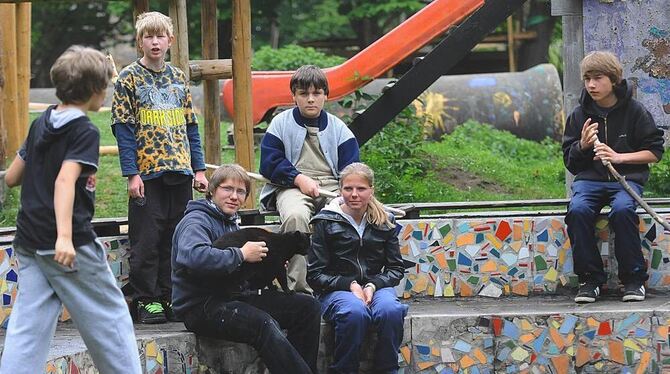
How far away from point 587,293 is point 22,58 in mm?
7114

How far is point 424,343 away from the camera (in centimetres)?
699

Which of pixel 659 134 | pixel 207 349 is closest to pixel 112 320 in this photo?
pixel 207 349

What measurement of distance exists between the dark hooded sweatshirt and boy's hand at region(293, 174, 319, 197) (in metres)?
2.29

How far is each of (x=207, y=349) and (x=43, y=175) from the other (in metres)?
1.87

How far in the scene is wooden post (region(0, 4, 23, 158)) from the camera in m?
11.4

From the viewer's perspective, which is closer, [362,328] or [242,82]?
[362,328]

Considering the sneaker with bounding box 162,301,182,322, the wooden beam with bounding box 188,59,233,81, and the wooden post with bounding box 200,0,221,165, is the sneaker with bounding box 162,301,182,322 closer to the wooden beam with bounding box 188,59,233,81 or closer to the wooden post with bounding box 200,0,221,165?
the wooden beam with bounding box 188,59,233,81

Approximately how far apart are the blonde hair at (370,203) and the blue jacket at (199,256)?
623 millimetres

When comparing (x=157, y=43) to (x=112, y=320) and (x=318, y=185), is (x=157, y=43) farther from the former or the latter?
(x=112, y=320)

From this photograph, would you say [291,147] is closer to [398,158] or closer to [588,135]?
[588,135]

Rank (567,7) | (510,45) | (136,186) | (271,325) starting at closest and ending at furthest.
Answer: (271,325)
(136,186)
(567,7)
(510,45)

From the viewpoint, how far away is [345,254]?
22.3 feet

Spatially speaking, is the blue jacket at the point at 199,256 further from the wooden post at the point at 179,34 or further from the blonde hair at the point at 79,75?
the wooden post at the point at 179,34

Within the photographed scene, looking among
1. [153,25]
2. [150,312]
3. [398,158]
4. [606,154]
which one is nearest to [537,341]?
[606,154]
